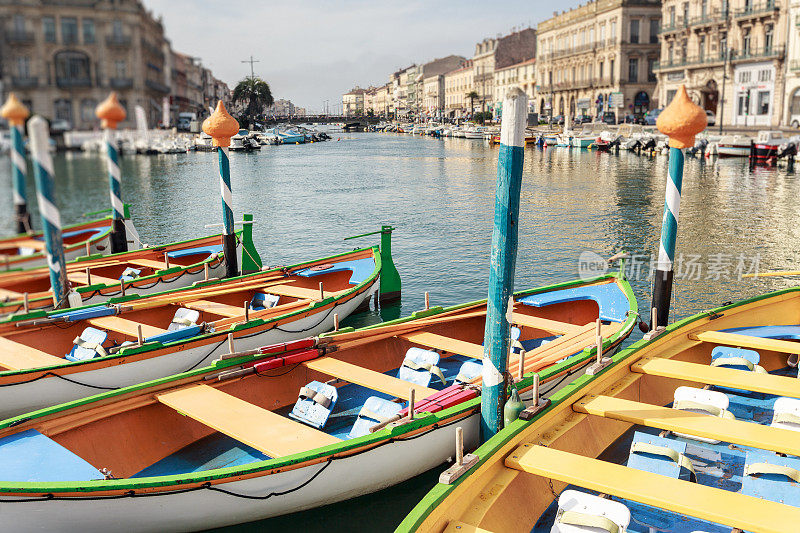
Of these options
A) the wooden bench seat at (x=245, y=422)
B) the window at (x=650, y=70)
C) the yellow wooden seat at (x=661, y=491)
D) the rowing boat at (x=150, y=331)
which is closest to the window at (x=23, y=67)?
the wooden bench seat at (x=245, y=422)

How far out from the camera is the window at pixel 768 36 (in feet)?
194

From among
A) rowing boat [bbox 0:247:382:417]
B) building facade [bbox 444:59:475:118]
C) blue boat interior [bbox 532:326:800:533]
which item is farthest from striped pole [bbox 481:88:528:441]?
building facade [bbox 444:59:475:118]

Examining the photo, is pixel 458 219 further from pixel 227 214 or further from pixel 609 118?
Answer: pixel 609 118

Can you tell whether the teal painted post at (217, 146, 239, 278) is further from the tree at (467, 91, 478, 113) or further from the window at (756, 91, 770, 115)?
the tree at (467, 91, 478, 113)

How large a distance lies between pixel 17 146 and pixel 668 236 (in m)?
9.10

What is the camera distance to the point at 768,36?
2349 inches

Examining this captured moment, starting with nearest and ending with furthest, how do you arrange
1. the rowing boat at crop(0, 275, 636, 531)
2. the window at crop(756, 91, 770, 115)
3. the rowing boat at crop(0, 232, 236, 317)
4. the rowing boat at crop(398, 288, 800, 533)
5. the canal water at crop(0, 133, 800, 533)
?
the rowing boat at crop(398, 288, 800, 533), the rowing boat at crop(0, 275, 636, 531), the canal water at crop(0, 133, 800, 533), the rowing boat at crop(0, 232, 236, 317), the window at crop(756, 91, 770, 115)

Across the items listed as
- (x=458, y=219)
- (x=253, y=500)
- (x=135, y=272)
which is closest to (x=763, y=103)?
(x=458, y=219)

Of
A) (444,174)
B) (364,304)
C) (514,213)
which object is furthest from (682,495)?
(444,174)

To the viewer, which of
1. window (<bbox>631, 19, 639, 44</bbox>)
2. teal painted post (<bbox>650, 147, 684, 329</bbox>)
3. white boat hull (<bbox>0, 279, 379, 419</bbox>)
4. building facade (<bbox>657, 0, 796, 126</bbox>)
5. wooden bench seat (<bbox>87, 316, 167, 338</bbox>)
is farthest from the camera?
window (<bbox>631, 19, 639, 44</bbox>)

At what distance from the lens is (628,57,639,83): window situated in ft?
274

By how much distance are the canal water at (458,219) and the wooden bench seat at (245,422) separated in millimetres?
875

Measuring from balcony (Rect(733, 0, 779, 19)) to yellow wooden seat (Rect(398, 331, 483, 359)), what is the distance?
6238 centimetres

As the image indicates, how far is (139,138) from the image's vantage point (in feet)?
12.6
